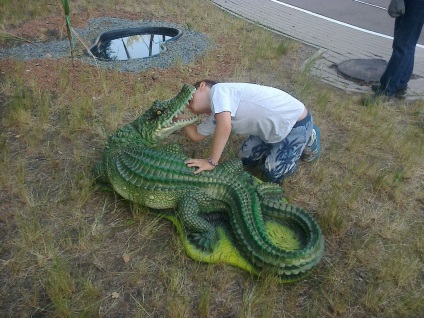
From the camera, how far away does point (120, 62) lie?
5527 mm

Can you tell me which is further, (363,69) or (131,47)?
(131,47)

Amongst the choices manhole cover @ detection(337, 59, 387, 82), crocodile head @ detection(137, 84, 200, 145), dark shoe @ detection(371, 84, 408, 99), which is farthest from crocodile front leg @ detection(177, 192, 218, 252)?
manhole cover @ detection(337, 59, 387, 82)

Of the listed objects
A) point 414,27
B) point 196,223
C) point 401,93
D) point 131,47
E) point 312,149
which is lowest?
point 131,47

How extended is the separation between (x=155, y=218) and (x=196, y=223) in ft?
1.26

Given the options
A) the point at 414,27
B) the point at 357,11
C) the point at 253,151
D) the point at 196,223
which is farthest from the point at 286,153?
the point at 357,11

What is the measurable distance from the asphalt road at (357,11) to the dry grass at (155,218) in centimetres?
391

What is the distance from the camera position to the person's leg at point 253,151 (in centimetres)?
365

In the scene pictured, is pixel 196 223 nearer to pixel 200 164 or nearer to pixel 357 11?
pixel 200 164

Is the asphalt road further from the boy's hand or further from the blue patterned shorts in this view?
the boy's hand

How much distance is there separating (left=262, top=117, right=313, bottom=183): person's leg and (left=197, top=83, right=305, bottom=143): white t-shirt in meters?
0.10

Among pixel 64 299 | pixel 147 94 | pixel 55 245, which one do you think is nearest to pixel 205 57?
pixel 147 94

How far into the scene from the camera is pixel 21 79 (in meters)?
4.80

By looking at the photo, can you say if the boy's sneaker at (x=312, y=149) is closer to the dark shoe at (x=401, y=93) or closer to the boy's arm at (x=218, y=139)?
the boy's arm at (x=218, y=139)

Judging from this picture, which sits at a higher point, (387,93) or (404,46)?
(404,46)
